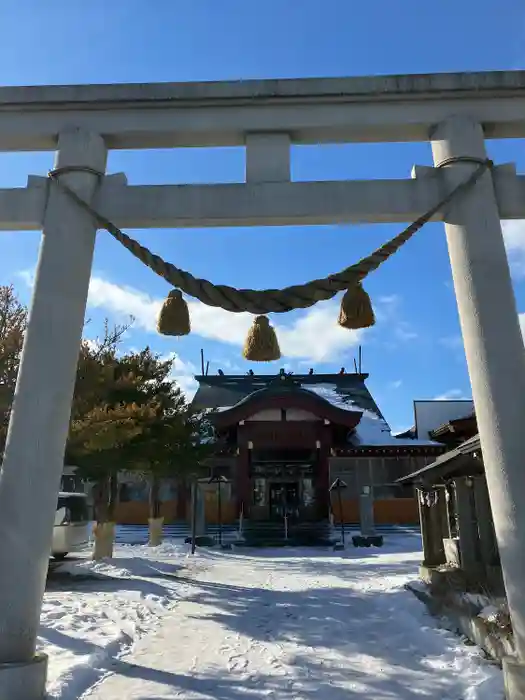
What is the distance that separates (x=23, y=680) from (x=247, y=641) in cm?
339

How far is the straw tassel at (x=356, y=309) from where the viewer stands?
456cm

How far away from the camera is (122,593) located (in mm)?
9031

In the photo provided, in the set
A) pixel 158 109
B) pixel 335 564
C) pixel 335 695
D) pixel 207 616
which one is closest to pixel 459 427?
pixel 335 564

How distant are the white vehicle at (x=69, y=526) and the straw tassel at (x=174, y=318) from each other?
8.44 m

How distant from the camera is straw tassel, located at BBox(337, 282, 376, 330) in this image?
4.56 m

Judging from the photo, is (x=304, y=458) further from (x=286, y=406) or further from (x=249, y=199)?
(x=249, y=199)

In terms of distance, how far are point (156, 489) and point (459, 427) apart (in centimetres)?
1197

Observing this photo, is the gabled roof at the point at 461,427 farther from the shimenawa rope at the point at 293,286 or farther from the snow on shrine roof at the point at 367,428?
the shimenawa rope at the point at 293,286

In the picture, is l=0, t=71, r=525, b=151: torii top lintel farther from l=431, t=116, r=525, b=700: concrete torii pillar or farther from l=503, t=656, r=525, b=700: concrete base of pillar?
l=503, t=656, r=525, b=700: concrete base of pillar

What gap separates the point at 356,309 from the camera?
4570 millimetres

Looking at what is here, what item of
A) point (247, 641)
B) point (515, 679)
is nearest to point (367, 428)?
point (247, 641)

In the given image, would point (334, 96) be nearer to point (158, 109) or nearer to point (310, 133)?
point (310, 133)

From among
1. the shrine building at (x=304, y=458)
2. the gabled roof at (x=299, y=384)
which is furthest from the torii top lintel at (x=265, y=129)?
the gabled roof at (x=299, y=384)

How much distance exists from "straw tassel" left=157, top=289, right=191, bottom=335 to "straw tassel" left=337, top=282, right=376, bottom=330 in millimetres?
1382
